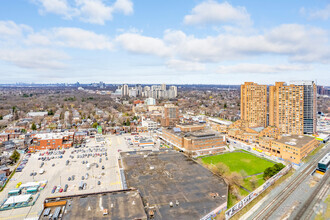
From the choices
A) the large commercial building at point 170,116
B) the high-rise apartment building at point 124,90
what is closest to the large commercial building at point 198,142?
the large commercial building at point 170,116

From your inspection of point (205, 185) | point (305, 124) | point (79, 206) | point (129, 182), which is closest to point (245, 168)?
point (205, 185)

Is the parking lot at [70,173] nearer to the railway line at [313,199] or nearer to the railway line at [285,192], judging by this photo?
the railway line at [285,192]

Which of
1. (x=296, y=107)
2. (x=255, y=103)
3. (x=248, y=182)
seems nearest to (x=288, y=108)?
(x=296, y=107)

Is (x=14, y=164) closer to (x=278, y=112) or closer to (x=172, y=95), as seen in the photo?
(x=278, y=112)

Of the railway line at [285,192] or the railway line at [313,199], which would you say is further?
the railway line at [285,192]

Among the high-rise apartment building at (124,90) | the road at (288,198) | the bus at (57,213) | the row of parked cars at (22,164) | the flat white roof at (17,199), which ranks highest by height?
the high-rise apartment building at (124,90)

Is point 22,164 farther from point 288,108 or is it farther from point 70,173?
point 288,108

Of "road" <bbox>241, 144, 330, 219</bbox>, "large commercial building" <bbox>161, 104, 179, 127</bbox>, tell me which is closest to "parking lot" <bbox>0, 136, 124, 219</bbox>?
"road" <bbox>241, 144, 330, 219</bbox>
